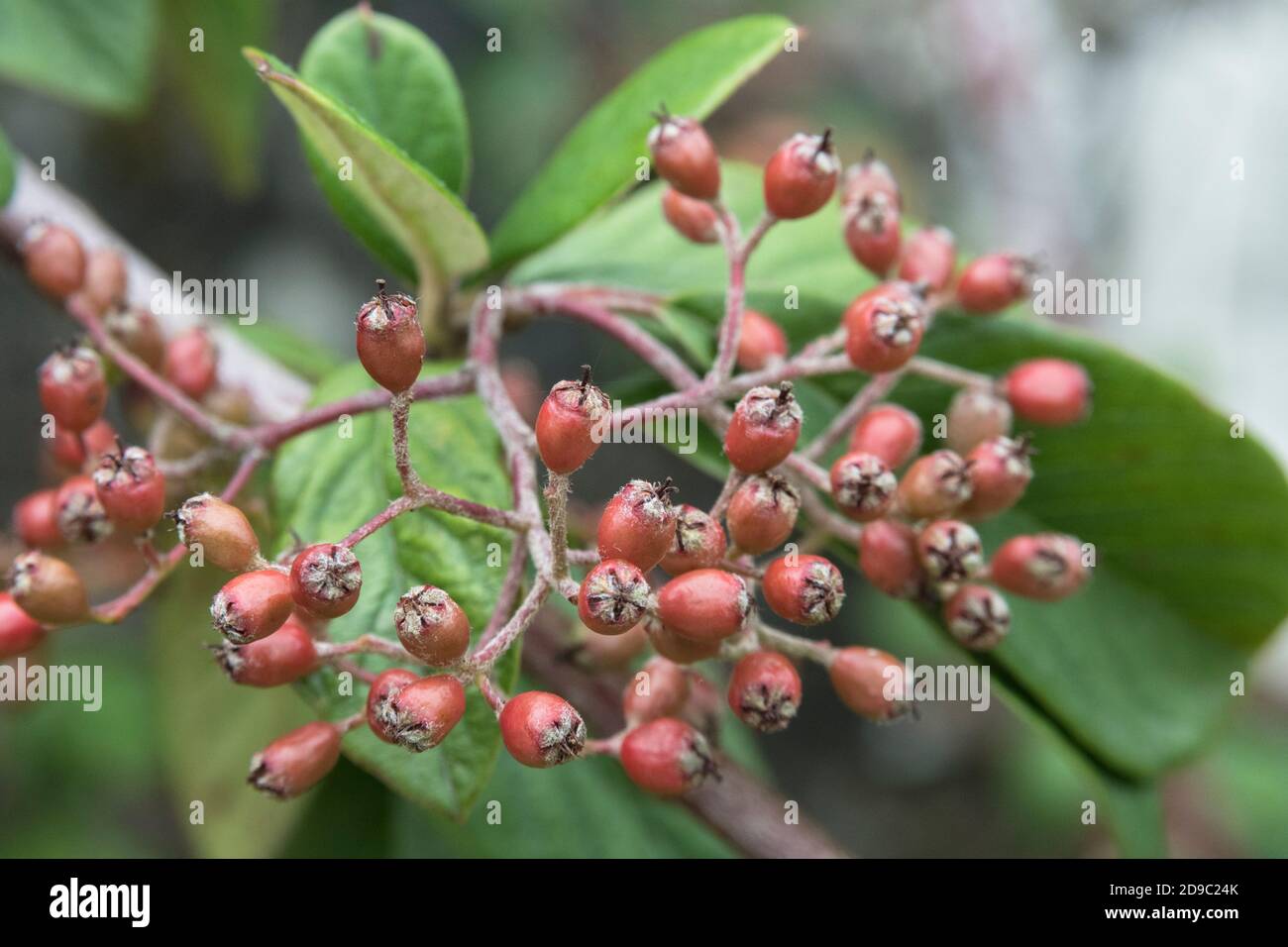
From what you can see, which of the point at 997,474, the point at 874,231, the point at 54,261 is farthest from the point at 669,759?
the point at 54,261

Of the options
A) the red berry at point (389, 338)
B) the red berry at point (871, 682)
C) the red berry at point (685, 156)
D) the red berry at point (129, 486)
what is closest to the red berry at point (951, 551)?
the red berry at point (871, 682)

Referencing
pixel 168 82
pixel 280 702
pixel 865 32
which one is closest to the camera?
pixel 280 702

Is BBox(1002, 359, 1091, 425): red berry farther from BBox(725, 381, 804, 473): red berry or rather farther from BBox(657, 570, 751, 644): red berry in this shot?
BBox(657, 570, 751, 644): red berry

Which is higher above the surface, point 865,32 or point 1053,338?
point 865,32

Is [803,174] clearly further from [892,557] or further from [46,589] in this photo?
[46,589]

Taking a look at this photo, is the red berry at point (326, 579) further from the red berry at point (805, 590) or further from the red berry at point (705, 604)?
the red berry at point (805, 590)
